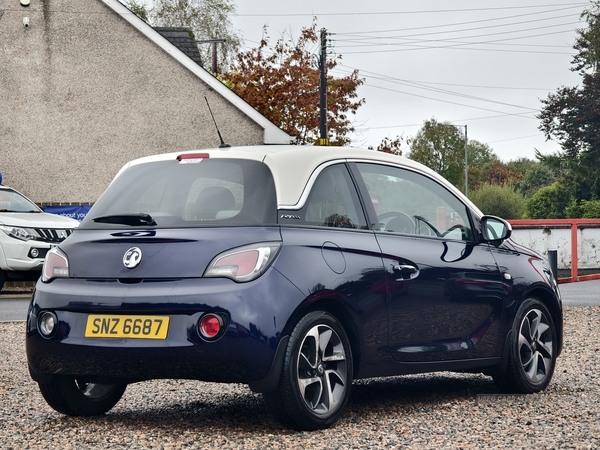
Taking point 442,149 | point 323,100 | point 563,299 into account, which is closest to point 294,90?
point 323,100

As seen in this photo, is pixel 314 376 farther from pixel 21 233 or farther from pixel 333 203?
pixel 21 233

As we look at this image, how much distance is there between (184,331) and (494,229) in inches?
110

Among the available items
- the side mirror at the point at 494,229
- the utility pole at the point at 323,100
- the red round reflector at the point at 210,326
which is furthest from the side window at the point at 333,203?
the utility pole at the point at 323,100

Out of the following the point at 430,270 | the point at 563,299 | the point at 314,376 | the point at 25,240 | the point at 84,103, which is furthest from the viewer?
the point at 84,103

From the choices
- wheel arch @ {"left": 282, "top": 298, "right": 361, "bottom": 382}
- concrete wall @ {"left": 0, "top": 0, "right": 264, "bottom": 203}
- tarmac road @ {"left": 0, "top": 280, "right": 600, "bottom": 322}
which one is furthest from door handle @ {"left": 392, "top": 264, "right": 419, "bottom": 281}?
concrete wall @ {"left": 0, "top": 0, "right": 264, "bottom": 203}

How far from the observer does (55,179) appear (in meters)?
28.3

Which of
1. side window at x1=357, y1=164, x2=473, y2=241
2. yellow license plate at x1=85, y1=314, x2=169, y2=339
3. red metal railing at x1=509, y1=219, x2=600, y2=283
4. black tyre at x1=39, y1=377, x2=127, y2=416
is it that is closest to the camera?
yellow license plate at x1=85, y1=314, x2=169, y2=339

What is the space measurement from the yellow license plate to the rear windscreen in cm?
59

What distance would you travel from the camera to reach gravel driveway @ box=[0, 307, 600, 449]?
17.8 feet

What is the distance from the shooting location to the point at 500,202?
7294cm

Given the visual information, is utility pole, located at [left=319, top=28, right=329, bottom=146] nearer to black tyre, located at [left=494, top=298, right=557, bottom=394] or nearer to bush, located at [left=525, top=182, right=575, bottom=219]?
bush, located at [left=525, top=182, right=575, bottom=219]

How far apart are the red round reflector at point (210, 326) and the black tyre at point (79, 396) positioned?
1160mm

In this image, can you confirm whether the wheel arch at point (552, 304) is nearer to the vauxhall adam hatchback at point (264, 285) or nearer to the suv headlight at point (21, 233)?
the vauxhall adam hatchback at point (264, 285)

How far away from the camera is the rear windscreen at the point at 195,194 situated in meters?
5.70
